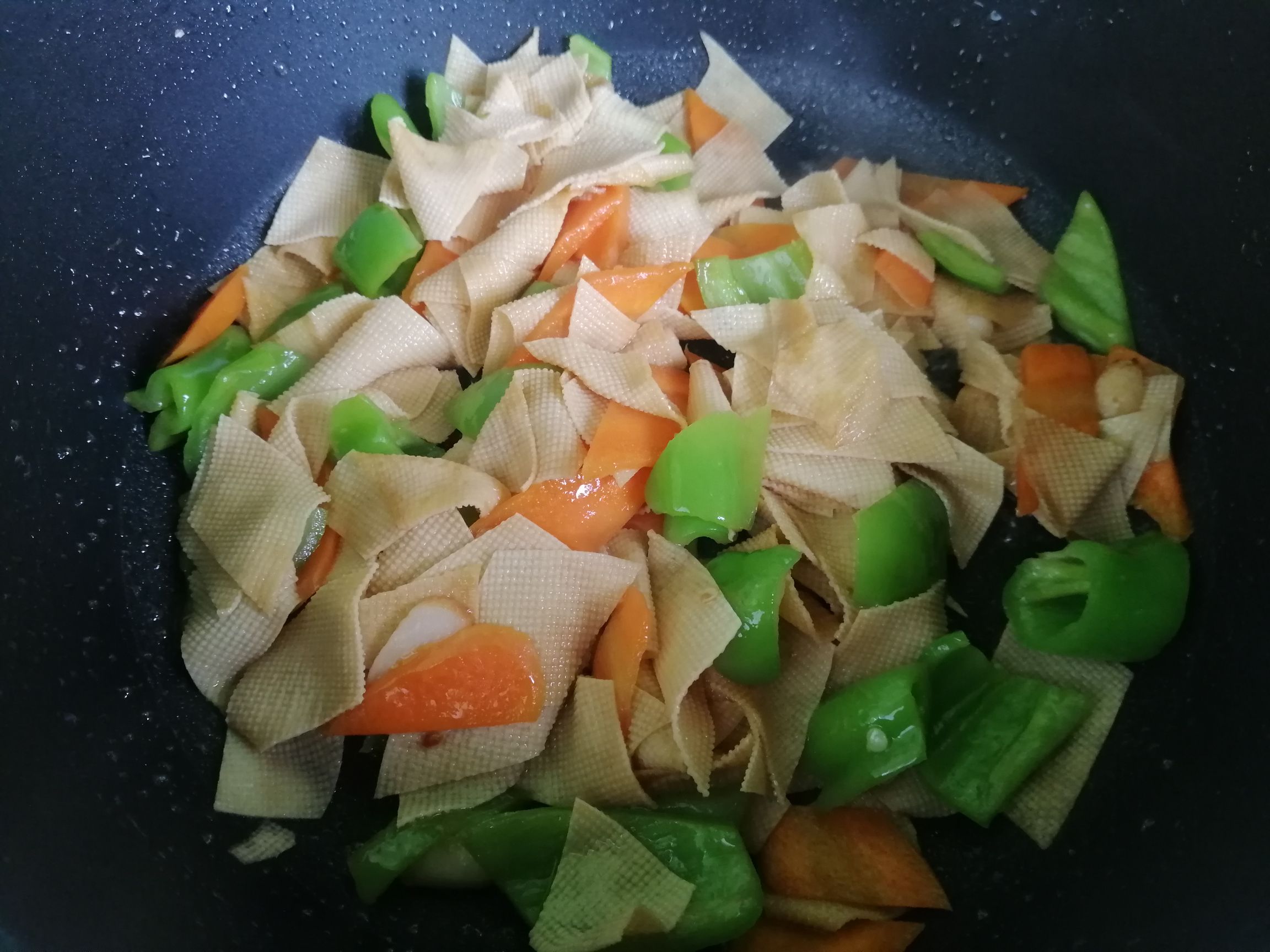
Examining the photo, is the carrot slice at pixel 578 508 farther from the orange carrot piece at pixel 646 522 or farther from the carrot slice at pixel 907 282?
the carrot slice at pixel 907 282

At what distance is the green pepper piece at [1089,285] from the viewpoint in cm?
154

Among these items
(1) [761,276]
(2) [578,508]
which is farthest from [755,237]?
(2) [578,508]

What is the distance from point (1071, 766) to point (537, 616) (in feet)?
2.45

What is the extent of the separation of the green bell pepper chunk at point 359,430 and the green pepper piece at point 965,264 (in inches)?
38.4

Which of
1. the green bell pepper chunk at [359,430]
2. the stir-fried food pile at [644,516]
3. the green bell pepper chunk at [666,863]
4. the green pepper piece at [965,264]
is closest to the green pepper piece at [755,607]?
the stir-fried food pile at [644,516]

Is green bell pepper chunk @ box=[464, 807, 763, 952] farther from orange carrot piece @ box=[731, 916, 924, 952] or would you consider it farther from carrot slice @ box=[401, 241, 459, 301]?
carrot slice @ box=[401, 241, 459, 301]

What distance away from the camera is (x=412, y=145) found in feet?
5.16

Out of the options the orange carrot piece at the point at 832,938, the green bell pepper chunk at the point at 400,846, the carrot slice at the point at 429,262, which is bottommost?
the orange carrot piece at the point at 832,938

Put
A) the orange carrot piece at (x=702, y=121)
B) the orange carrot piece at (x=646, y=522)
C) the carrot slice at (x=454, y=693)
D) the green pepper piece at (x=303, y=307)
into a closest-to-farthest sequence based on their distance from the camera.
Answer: the carrot slice at (x=454, y=693), the orange carrot piece at (x=646, y=522), the green pepper piece at (x=303, y=307), the orange carrot piece at (x=702, y=121)

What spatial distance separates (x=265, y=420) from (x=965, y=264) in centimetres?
118

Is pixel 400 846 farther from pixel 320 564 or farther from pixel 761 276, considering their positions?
pixel 761 276

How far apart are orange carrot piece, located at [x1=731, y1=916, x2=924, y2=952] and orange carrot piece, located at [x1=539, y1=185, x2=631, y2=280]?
105 centimetres

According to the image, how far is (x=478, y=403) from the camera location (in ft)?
4.71

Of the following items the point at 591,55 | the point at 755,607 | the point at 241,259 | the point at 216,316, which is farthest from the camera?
the point at 591,55
